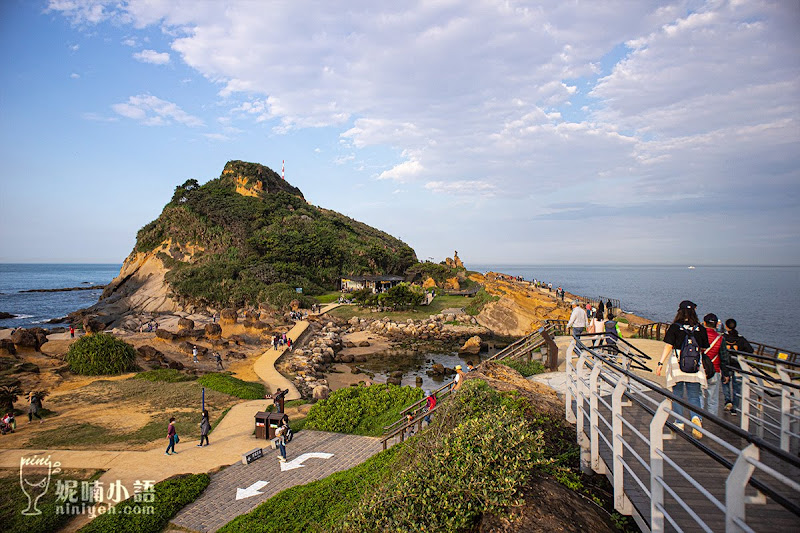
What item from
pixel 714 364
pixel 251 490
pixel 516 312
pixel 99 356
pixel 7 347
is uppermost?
pixel 714 364

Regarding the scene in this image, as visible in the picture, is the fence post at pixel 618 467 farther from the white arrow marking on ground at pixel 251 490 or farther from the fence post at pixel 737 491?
the white arrow marking on ground at pixel 251 490

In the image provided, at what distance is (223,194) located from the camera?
78.4 metres

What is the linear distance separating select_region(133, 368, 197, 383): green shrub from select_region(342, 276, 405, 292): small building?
3375 cm

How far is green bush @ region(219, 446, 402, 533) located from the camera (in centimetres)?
764

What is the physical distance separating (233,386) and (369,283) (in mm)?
37564

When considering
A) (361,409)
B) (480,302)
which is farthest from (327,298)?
(361,409)

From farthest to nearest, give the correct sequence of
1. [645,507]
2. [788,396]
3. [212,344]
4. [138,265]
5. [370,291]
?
1. [138,265]
2. [370,291]
3. [212,344]
4. [788,396]
5. [645,507]

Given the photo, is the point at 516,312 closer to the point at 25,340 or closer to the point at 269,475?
the point at 269,475

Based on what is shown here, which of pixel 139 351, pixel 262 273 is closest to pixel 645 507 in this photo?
pixel 139 351

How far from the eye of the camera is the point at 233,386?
19.5 m

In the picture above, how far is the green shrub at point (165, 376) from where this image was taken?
20489 mm

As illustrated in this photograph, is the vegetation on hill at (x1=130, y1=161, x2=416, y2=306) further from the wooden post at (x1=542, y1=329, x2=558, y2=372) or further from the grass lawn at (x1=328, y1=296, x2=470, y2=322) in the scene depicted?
the wooden post at (x1=542, y1=329, x2=558, y2=372)

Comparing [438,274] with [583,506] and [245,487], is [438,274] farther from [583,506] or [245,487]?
[583,506]

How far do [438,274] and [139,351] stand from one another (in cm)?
4390
